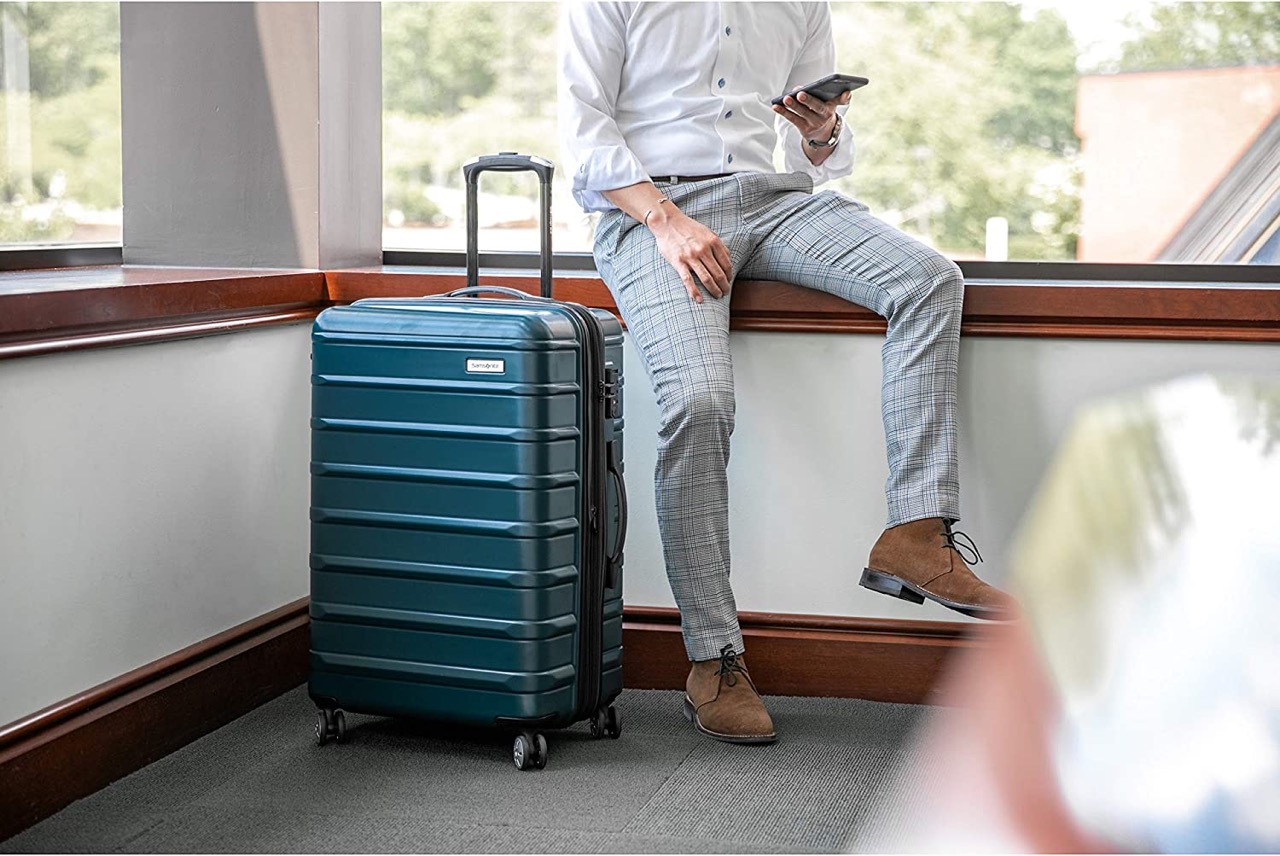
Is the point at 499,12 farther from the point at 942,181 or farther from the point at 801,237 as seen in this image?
the point at 801,237

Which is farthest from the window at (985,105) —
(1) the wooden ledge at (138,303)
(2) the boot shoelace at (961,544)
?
(2) the boot shoelace at (961,544)

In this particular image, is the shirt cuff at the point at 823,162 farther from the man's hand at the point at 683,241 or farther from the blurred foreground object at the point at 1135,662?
the blurred foreground object at the point at 1135,662

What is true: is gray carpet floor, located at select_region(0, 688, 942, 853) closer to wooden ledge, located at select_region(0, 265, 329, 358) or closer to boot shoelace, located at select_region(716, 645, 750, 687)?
boot shoelace, located at select_region(716, 645, 750, 687)

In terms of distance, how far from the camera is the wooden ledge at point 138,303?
1509mm

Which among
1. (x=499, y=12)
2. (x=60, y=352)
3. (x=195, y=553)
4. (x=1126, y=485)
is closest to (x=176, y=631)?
(x=195, y=553)

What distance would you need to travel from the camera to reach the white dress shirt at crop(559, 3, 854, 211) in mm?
1888

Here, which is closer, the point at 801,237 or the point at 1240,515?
the point at 1240,515

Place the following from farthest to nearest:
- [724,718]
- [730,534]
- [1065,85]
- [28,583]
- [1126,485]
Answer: [1065,85]
[730,534]
[724,718]
[28,583]
[1126,485]

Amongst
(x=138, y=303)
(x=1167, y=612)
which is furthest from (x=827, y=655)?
(x=1167, y=612)

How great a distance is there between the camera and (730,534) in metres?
2.06

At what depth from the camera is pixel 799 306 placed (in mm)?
1960

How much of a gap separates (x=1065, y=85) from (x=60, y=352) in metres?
12.5

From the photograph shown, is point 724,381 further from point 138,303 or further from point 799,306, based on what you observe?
point 138,303

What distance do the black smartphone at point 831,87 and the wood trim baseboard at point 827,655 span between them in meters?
0.74
